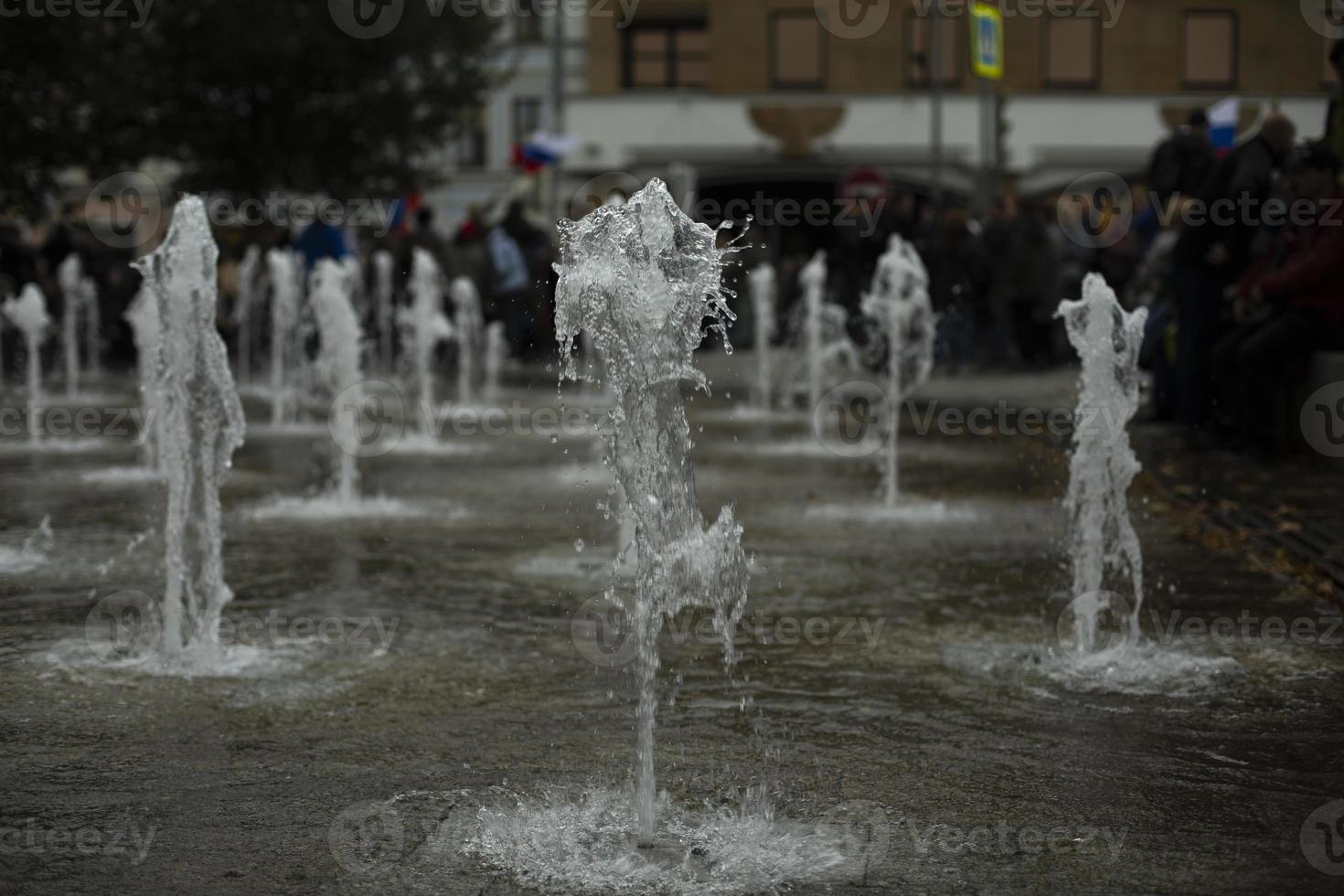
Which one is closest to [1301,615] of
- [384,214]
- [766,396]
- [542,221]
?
[766,396]

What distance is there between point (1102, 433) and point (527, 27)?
49.6 m

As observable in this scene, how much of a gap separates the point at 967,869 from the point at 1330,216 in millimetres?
8086

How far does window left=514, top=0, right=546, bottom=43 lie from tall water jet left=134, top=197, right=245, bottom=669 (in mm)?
47912

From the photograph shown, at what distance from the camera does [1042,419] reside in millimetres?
15266

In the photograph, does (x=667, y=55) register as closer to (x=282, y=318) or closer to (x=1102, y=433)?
(x=282, y=318)

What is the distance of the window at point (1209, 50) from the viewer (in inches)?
1614

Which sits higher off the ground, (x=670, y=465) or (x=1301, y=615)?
(x=670, y=465)

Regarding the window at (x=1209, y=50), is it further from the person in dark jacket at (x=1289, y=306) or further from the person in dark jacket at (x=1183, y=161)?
the person in dark jacket at (x=1289, y=306)

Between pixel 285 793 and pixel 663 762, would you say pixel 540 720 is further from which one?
pixel 285 793

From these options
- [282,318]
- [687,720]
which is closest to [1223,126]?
[282,318]

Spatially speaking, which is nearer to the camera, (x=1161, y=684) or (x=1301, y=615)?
(x=1161, y=684)

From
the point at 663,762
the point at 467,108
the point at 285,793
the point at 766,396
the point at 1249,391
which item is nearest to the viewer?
the point at 285,793

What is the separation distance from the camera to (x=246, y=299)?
24.5m

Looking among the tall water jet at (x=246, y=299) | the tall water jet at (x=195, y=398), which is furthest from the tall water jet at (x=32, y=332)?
the tall water jet at (x=195, y=398)
